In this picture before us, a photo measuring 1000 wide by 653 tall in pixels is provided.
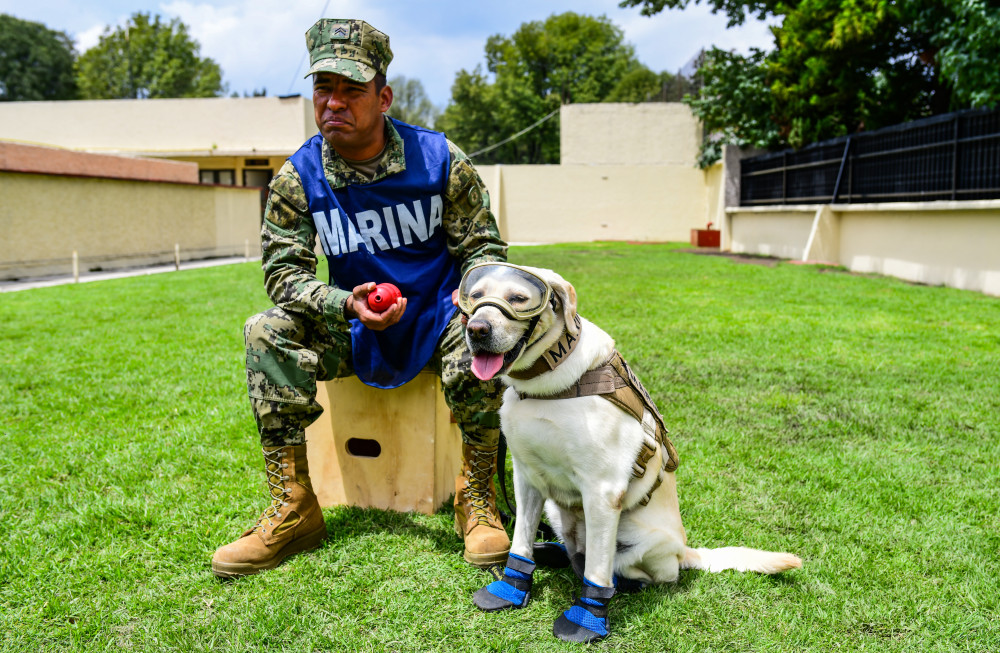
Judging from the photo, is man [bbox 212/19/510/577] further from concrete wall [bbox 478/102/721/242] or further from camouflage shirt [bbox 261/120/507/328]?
concrete wall [bbox 478/102/721/242]

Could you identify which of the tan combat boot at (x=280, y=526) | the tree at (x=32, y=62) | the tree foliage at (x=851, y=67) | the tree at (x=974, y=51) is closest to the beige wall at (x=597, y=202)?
the tree foliage at (x=851, y=67)

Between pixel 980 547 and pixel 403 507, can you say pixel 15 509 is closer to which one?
pixel 403 507

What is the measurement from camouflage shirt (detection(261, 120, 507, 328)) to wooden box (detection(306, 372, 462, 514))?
1.30ft

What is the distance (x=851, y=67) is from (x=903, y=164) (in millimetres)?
5560

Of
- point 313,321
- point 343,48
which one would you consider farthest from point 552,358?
point 343,48

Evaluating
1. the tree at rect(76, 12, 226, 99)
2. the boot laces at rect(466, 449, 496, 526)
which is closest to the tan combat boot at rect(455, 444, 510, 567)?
the boot laces at rect(466, 449, 496, 526)

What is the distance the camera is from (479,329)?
6.95 ft

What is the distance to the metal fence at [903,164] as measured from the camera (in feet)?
37.6

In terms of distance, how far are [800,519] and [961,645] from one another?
3.11 ft

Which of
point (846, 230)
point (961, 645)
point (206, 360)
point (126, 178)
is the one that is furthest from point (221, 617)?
point (126, 178)

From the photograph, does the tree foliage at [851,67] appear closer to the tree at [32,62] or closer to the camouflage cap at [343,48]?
the camouflage cap at [343,48]

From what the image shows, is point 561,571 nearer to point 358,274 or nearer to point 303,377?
point 303,377

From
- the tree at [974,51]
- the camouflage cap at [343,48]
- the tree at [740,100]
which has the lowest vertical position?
the camouflage cap at [343,48]

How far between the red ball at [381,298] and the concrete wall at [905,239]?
11073 mm
